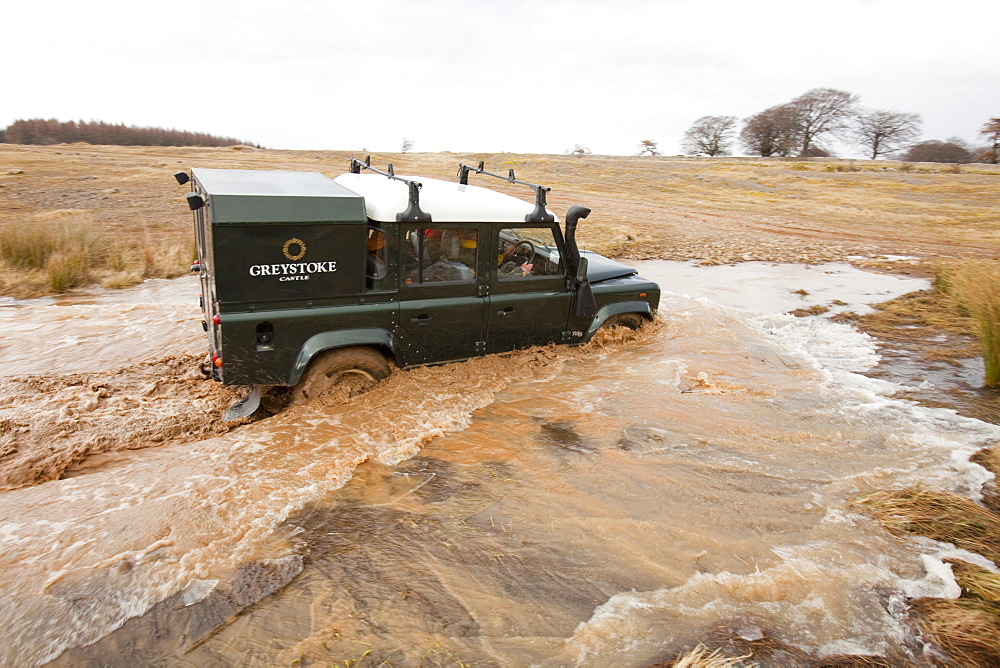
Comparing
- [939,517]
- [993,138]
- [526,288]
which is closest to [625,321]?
[526,288]

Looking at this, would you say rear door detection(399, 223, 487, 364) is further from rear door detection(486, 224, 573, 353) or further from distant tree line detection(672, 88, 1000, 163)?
distant tree line detection(672, 88, 1000, 163)

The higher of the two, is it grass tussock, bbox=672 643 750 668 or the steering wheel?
the steering wheel

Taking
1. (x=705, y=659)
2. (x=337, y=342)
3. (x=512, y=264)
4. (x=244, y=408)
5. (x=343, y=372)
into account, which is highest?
(x=512, y=264)

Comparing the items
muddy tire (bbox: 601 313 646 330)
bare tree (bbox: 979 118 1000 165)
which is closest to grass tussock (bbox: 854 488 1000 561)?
muddy tire (bbox: 601 313 646 330)

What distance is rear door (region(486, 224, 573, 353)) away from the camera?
5.75 meters

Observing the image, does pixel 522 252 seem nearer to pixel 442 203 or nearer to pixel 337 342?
pixel 442 203

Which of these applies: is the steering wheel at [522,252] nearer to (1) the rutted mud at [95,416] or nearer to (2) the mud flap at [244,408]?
(2) the mud flap at [244,408]

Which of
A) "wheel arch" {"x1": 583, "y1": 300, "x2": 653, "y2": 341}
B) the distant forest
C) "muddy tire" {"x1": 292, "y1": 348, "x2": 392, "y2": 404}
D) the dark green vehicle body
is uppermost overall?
the distant forest

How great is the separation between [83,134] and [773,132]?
59.9 metres

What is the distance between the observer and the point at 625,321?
7137mm

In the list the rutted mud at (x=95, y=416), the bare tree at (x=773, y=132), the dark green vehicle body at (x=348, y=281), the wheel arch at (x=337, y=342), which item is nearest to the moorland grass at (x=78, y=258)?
the rutted mud at (x=95, y=416)

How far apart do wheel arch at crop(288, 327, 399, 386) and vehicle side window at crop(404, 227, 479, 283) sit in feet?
1.78

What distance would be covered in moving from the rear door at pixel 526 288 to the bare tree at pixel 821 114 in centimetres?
5743

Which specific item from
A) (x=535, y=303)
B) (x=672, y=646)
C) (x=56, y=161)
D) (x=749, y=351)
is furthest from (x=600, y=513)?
(x=56, y=161)
